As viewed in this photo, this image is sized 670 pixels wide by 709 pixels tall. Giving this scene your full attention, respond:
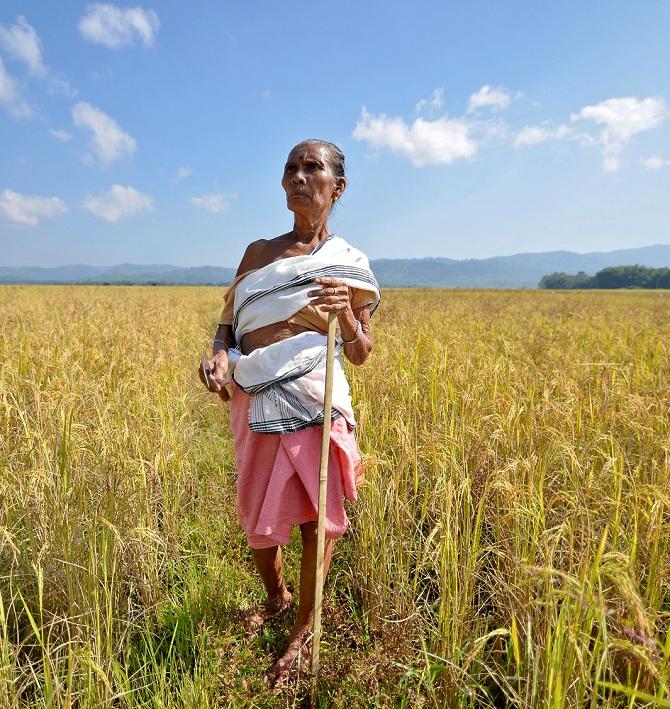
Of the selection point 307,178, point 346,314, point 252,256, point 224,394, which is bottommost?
point 224,394

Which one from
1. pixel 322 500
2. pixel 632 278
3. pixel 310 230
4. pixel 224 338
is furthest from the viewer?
pixel 632 278

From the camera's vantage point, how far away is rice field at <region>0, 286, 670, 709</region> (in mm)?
1302

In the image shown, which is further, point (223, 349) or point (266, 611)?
point (266, 611)

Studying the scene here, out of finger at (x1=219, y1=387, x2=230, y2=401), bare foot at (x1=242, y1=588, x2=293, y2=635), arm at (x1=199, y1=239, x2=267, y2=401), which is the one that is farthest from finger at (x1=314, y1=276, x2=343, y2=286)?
bare foot at (x1=242, y1=588, x2=293, y2=635)

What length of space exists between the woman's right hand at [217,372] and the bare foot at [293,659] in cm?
94

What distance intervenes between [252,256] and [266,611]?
59.5 inches

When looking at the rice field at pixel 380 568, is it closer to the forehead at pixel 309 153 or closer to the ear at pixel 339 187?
the ear at pixel 339 187

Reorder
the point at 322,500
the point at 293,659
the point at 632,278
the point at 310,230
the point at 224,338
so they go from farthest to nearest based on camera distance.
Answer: the point at 632,278, the point at 224,338, the point at 310,230, the point at 293,659, the point at 322,500

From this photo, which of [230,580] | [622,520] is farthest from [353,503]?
[622,520]

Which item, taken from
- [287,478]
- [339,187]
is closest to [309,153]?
[339,187]

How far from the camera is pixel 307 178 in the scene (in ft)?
5.56

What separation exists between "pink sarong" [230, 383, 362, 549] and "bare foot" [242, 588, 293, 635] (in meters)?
0.37

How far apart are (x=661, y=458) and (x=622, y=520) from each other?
47 centimetres

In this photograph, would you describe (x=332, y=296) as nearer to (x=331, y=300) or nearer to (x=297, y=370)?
(x=331, y=300)
